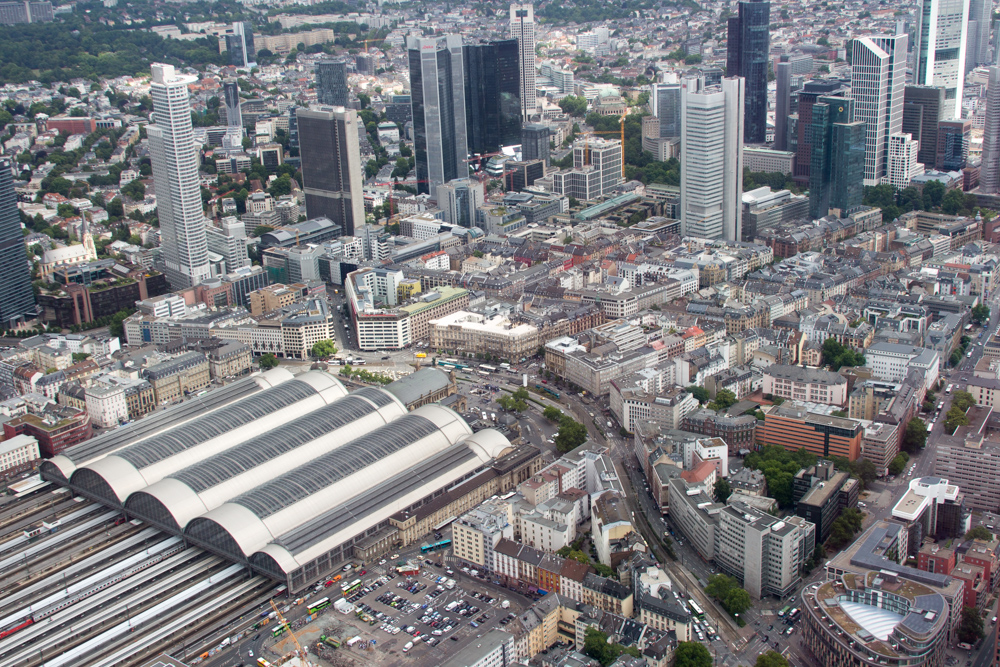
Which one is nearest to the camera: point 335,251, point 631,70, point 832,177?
point 335,251

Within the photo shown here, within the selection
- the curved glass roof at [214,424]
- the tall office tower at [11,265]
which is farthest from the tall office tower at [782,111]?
the tall office tower at [11,265]

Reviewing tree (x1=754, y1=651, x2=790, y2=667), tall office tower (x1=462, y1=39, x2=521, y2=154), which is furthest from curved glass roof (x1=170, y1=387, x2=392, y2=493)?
tall office tower (x1=462, y1=39, x2=521, y2=154)

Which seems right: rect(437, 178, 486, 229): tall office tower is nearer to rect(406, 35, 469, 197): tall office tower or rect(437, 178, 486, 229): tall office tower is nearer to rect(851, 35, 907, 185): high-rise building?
rect(406, 35, 469, 197): tall office tower

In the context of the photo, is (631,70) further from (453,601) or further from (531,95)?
(453,601)

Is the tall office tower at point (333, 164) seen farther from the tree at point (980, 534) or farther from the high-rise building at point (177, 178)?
the tree at point (980, 534)

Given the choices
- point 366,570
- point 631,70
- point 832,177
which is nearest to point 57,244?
point 366,570

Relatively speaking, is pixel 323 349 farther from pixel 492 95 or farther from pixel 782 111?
pixel 782 111

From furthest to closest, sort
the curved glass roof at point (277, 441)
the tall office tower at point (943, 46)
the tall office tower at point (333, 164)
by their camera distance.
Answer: the tall office tower at point (943, 46)
the tall office tower at point (333, 164)
the curved glass roof at point (277, 441)

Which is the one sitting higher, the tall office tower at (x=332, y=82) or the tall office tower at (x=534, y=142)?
the tall office tower at (x=332, y=82)
